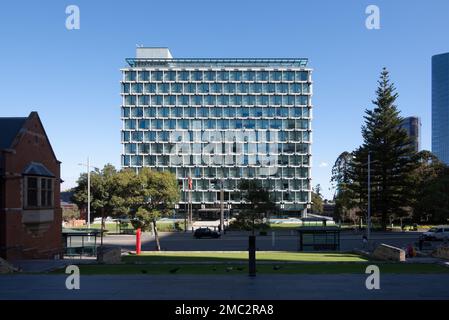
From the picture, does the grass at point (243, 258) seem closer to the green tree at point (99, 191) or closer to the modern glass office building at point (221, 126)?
the green tree at point (99, 191)

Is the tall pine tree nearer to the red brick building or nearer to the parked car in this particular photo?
the parked car

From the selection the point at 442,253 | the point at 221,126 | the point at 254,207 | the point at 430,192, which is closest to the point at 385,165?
the point at 430,192

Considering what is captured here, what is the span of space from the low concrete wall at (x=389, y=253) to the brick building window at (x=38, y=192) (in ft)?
77.2

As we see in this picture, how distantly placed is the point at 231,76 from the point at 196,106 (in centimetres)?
1240

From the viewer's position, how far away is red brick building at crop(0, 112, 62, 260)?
1026 inches

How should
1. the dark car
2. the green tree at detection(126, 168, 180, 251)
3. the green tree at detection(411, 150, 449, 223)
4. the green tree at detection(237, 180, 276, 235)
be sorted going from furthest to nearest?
the dark car < the green tree at detection(411, 150, 449, 223) < the green tree at detection(237, 180, 276, 235) < the green tree at detection(126, 168, 180, 251)

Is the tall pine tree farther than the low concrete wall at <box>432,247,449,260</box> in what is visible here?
Yes

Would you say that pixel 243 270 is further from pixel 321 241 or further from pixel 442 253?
pixel 321 241

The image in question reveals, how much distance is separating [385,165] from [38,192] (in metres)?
54.2

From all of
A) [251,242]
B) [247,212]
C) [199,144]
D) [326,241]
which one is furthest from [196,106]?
[251,242]

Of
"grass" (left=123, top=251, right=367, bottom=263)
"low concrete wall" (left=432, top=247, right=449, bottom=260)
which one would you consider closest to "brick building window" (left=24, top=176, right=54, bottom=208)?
"grass" (left=123, top=251, right=367, bottom=263)

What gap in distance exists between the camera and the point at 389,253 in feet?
86.5

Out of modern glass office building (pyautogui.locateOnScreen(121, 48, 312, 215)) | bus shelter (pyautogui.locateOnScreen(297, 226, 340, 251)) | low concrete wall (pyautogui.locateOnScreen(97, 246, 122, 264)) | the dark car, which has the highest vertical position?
modern glass office building (pyautogui.locateOnScreen(121, 48, 312, 215))

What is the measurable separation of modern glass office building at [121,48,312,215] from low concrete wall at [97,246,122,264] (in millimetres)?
83013
